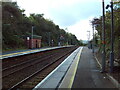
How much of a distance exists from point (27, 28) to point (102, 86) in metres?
80.3

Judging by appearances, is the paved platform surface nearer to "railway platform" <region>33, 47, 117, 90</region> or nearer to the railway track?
"railway platform" <region>33, 47, 117, 90</region>

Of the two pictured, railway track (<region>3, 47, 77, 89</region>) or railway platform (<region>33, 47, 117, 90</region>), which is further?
railway track (<region>3, 47, 77, 89</region>)

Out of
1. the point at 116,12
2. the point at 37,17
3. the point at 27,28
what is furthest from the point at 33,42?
the point at 37,17

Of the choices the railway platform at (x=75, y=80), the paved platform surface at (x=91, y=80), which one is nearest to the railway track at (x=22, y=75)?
the railway platform at (x=75, y=80)

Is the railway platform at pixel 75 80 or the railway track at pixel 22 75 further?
the railway track at pixel 22 75

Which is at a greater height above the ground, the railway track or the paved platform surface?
the paved platform surface

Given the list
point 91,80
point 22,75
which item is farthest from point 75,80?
point 22,75

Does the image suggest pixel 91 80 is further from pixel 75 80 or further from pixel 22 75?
pixel 22 75

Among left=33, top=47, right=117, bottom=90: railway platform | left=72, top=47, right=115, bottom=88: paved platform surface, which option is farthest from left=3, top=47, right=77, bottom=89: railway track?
left=72, top=47, right=115, bottom=88: paved platform surface

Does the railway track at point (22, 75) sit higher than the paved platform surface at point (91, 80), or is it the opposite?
the paved platform surface at point (91, 80)

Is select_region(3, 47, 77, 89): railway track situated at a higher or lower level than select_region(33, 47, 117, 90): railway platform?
lower

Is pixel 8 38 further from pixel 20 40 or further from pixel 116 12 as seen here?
pixel 116 12

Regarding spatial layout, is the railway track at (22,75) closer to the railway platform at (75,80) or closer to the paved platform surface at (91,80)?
the railway platform at (75,80)

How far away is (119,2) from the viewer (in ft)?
49.5
